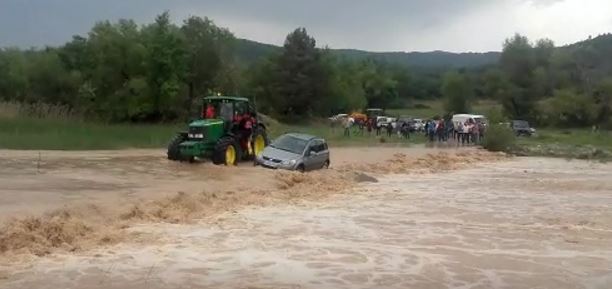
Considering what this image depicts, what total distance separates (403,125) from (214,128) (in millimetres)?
33435

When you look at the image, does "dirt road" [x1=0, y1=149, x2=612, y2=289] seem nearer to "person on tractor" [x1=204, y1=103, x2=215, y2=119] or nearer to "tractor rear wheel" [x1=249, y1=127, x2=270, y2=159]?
"person on tractor" [x1=204, y1=103, x2=215, y2=119]

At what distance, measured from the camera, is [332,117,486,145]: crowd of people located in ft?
188

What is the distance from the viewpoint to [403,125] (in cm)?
6219

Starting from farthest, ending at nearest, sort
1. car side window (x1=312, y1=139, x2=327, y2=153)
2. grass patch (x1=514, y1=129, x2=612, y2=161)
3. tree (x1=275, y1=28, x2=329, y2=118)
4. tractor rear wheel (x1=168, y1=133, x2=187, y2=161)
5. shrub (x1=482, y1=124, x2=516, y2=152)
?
1. tree (x1=275, y1=28, x2=329, y2=118)
2. shrub (x1=482, y1=124, x2=516, y2=152)
3. grass patch (x1=514, y1=129, x2=612, y2=161)
4. tractor rear wheel (x1=168, y1=133, x2=187, y2=161)
5. car side window (x1=312, y1=139, x2=327, y2=153)

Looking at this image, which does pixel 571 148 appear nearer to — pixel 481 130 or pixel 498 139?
pixel 481 130

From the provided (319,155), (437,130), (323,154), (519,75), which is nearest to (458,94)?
(519,75)

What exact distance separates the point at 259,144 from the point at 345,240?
1583cm

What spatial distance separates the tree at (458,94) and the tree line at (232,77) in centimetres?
13

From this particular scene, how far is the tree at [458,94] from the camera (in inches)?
4245

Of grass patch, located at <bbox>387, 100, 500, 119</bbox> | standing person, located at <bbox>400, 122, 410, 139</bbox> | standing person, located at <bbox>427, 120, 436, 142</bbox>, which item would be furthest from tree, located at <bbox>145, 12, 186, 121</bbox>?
grass patch, located at <bbox>387, 100, 500, 119</bbox>

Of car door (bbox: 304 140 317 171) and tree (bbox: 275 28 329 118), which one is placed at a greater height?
tree (bbox: 275 28 329 118)

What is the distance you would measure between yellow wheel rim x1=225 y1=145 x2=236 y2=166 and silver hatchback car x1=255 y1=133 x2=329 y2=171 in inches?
46.4

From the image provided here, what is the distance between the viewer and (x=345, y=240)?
16984 millimetres

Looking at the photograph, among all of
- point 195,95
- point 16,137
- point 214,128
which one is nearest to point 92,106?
point 195,95
